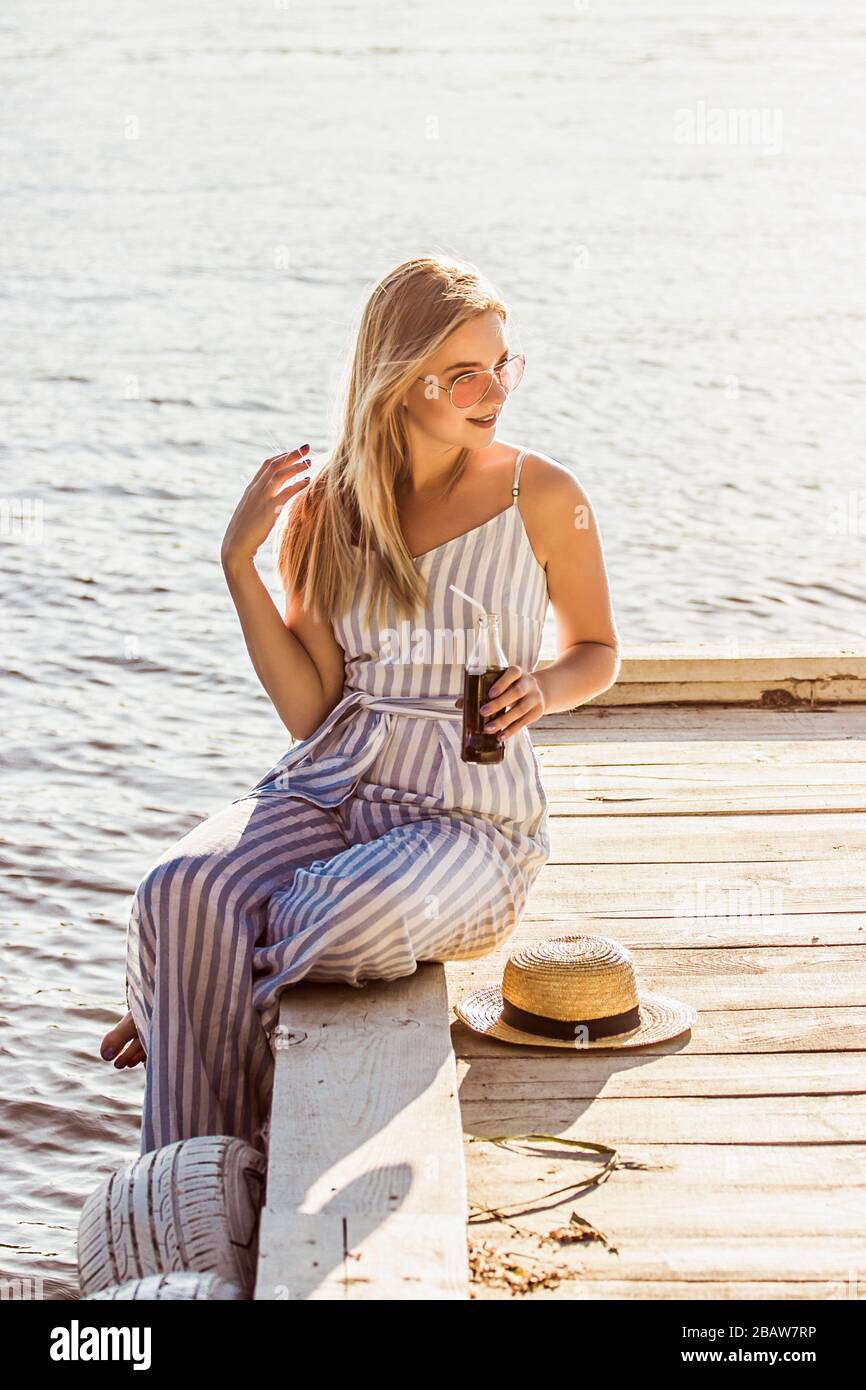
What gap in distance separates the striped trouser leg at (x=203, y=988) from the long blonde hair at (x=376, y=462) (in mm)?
597

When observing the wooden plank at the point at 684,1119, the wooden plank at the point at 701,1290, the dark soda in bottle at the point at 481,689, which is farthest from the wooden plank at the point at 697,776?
the wooden plank at the point at 701,1290

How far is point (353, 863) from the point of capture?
10.2 ft

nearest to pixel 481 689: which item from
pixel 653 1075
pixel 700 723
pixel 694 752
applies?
pixel 653 1075

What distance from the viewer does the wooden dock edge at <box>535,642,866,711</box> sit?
5.46 m

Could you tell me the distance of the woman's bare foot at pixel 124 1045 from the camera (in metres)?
3.35

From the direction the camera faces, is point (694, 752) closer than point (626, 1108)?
No

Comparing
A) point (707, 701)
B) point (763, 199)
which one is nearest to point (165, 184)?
point (763, 199)

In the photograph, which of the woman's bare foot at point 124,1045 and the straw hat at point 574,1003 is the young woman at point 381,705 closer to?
the woman's bare foot at point 124,1045

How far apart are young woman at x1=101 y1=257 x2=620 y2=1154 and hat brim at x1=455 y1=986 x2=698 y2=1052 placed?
115 millimetres

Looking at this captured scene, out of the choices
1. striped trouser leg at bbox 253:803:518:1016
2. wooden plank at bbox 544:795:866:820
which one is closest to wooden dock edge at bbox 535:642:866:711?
wooden plank at bbox 544:795:866:820

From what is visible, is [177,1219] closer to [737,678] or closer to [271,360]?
[737,678]

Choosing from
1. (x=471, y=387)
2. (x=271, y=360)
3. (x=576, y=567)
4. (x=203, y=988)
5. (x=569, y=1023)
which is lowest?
(x=569, y=1023)

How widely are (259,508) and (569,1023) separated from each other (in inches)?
44.2

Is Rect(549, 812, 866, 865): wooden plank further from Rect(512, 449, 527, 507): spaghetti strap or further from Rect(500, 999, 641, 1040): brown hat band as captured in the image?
Rect(512, 449, 527, 507): spaghetti strap
